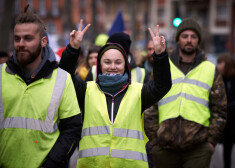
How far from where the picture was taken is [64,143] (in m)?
3.29

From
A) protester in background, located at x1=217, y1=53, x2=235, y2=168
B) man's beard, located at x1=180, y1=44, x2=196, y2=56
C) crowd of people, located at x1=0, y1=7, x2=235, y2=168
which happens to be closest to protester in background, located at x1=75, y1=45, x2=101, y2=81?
man's beard, located at x1=180, y1=44, x2=196, y2=56

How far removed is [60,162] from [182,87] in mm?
2196

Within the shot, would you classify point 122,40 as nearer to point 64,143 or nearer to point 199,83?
point 199,83

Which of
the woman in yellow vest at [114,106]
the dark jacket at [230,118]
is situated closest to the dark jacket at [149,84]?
the woman in yellow vest at [114,106]

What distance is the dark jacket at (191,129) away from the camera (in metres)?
4.71

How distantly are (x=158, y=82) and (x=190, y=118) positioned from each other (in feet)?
4.38

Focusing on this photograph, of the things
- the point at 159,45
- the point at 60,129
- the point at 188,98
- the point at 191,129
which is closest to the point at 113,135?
the point at 60,129

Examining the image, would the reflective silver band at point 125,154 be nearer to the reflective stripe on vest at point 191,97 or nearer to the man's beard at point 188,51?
the reflective stripe on vest at point 191,97

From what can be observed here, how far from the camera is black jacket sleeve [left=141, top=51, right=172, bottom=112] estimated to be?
11.5ft

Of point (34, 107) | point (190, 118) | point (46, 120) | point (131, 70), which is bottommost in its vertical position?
point (190, 118)

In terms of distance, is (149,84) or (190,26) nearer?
(149,84)

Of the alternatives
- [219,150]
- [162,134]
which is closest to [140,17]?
[219,150]

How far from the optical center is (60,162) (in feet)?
10.6

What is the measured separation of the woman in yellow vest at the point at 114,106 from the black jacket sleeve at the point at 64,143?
1.02 feet
